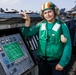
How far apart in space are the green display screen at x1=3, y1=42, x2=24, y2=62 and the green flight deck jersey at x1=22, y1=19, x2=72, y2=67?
1.09 feet

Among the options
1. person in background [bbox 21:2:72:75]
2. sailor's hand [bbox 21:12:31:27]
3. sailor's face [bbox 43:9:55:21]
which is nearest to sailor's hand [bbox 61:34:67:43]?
person in background [bbox 21:2:72:75]

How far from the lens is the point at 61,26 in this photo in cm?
270

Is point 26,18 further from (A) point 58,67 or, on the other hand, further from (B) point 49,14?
(A) point 58,67

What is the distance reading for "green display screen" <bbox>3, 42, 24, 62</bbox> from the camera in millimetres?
2268

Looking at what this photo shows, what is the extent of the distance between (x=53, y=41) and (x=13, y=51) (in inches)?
22.2

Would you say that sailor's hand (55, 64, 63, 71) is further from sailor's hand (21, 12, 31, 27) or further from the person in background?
sailor's hand (21, 12, 31, 27)

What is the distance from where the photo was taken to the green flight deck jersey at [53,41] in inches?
106

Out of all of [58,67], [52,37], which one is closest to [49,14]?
[52,37]

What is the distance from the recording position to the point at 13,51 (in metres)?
2.36

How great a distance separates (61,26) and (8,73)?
94cm

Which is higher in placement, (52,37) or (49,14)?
(49,14)

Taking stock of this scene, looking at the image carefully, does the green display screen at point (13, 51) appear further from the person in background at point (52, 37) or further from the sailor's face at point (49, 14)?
the sailor's face at point (49, 14)

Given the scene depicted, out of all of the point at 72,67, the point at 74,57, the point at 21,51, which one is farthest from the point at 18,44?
the point at 74,57

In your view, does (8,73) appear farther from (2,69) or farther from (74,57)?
(74,57)
